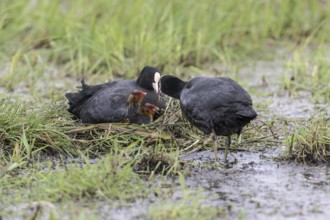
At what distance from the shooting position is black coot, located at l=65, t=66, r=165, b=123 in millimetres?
6840

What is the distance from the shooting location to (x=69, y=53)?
9.25 meters

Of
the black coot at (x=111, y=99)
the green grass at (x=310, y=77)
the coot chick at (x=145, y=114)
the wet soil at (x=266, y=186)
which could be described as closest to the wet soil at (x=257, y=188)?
the wet soil at (x=266, y=186)

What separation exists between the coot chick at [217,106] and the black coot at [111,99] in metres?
0.55

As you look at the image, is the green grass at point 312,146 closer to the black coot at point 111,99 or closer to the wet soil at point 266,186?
the wet soil at point 266,186

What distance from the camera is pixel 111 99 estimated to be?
6914 mm

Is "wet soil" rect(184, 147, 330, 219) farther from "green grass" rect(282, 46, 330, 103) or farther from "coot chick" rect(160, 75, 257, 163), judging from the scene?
"green grass" rect(282, 46, 330, 103)

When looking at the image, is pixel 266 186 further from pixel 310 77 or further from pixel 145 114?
pixel 310 77

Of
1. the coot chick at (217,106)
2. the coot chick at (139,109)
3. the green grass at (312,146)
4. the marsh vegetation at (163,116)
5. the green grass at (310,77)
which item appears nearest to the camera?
the marsh vegetation at (163,116)

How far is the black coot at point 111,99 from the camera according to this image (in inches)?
269

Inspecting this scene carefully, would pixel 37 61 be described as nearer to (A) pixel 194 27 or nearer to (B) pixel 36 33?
(B) pixel 36 33

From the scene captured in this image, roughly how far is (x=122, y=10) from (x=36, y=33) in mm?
1032

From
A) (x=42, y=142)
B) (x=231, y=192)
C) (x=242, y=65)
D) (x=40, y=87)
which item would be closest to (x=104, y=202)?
(x=231, y=192)

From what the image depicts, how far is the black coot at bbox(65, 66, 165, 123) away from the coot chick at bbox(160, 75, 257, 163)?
1.81 feet

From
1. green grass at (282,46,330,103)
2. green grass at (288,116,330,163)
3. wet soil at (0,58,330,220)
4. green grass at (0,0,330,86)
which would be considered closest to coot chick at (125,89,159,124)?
wet soil at (0,58,330,220)
